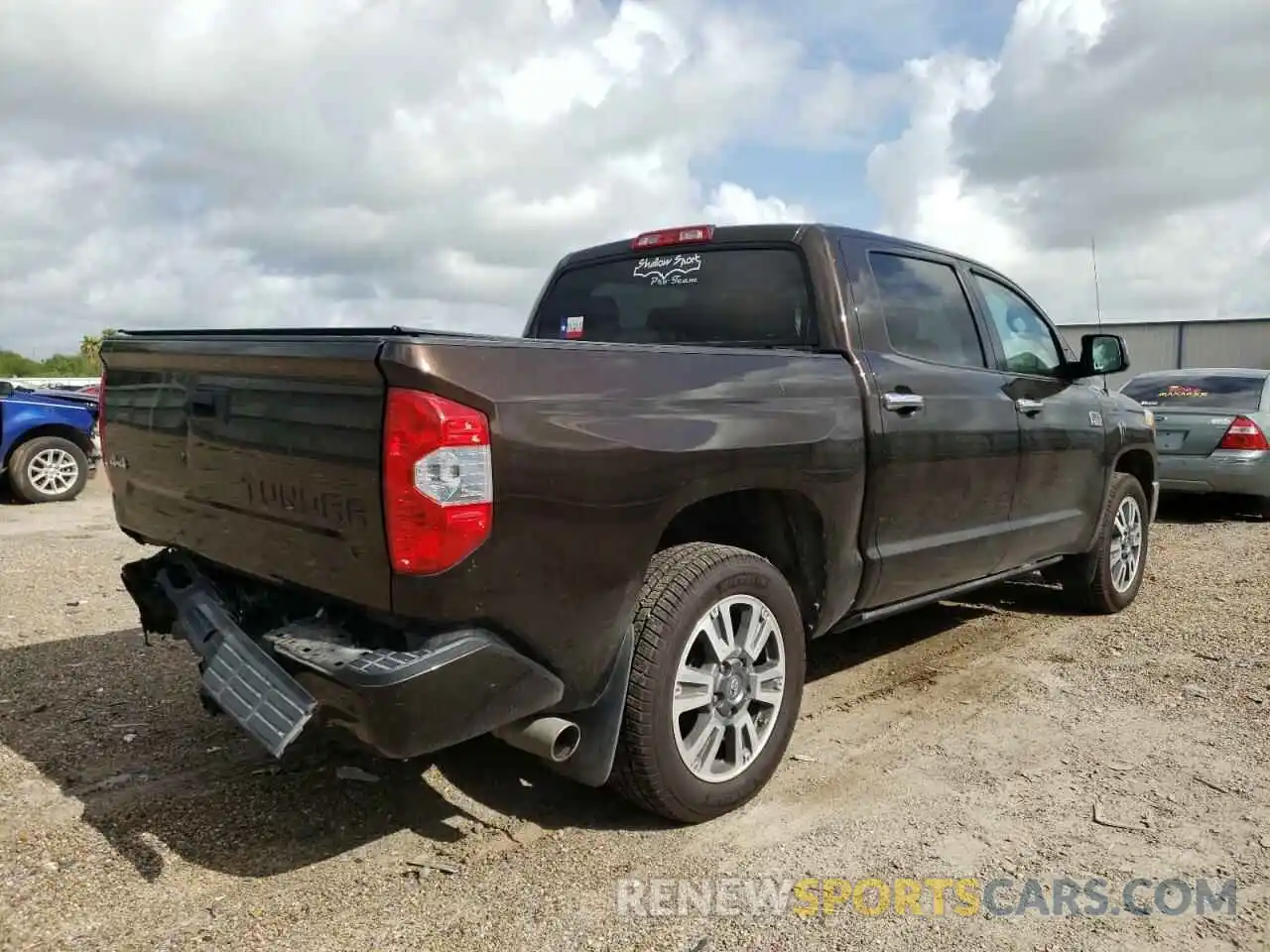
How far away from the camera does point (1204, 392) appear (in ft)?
31.2

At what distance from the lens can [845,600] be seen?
3.72 meters

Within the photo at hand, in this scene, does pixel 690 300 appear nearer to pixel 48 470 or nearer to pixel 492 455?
pixel 492 455

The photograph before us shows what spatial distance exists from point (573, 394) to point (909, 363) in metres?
1.87

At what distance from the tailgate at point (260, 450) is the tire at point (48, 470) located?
8.38 m

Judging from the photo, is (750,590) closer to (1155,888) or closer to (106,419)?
(1155,888)

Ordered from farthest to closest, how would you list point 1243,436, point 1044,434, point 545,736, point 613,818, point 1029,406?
point 1243,436, point 1044,434, point 1029,406, point 613,818, point 545,736

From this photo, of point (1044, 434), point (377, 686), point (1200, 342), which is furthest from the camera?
point (1200, 342)

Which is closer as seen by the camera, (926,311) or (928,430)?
(928,430)

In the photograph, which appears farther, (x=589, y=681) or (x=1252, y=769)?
(x=1252, y=769)

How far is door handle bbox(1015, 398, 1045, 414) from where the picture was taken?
4.64m

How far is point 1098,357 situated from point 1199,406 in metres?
5.06

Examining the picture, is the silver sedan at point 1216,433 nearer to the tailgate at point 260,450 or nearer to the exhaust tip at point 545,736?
the exhaust tip at point 545,736

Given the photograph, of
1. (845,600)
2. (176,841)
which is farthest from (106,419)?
(845,600)

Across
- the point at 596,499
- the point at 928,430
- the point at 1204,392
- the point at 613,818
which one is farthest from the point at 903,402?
the point at 1204,392
